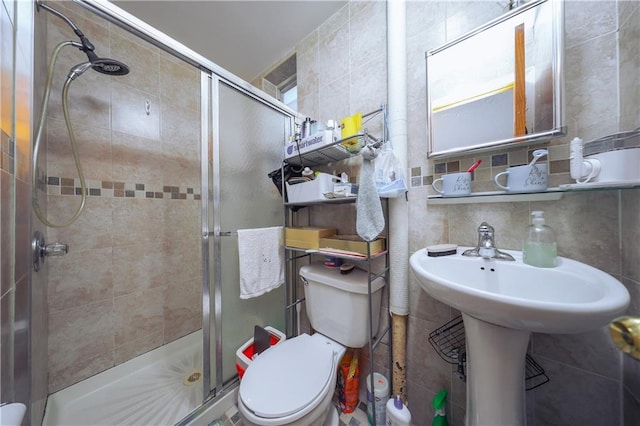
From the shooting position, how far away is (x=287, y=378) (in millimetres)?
834

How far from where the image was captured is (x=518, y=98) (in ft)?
2.46

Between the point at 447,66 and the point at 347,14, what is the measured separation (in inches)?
30.8

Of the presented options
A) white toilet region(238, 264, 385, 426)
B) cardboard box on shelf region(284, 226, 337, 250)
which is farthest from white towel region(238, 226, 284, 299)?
white toilet region(238, 264, 385, 426)

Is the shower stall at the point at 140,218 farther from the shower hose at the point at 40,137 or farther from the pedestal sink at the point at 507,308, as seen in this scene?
the pedestal sink at the point at 507,308

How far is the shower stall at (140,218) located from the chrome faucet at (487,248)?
1.07 meters

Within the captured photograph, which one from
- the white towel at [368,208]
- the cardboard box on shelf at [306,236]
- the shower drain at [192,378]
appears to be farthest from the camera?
the shower drain at [192,378]

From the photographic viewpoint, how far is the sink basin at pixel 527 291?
0.40 metres

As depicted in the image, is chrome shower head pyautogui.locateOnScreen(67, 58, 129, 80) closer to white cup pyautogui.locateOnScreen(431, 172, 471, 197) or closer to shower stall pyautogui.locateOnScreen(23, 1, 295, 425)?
shower stall pyautogui.locateOnScreen(23, 1, 295, 425)

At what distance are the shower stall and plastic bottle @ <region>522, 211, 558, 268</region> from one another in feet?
3.94

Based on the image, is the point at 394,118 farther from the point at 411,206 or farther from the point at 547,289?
the point at 547,289

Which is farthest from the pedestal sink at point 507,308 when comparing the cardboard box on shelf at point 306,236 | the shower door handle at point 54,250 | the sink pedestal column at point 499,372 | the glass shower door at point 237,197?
the shower door handle at point 54,250

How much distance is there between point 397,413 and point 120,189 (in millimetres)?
1983

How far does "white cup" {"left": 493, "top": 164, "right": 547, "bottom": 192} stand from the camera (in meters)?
0.67

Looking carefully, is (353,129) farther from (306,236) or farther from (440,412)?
(440,412)
